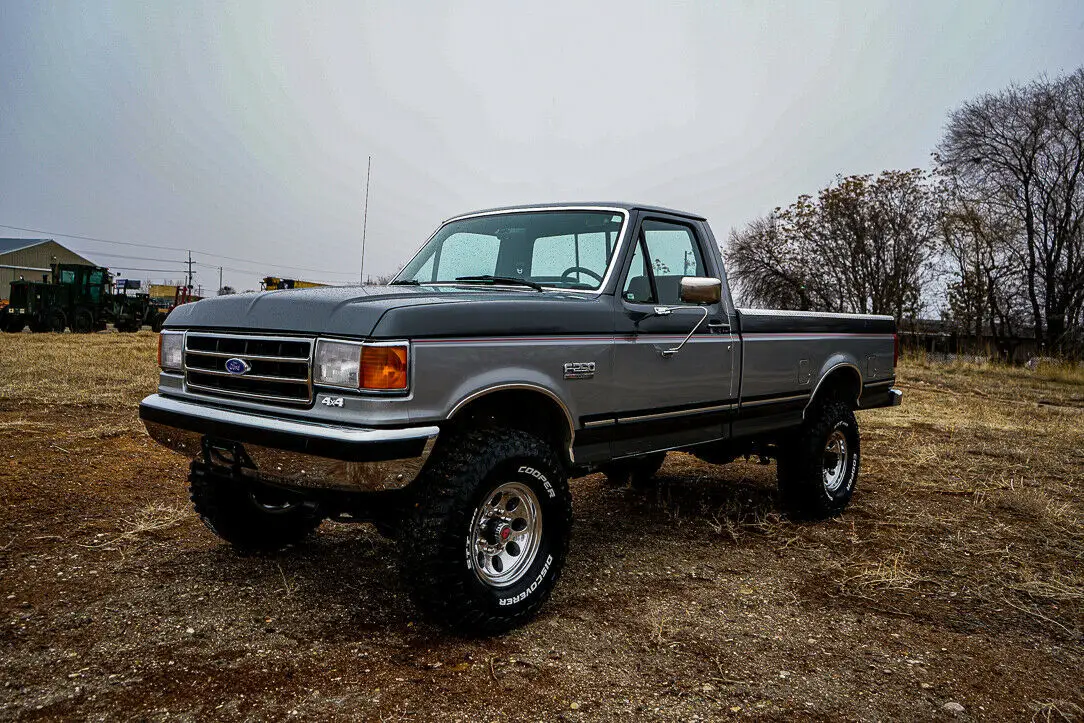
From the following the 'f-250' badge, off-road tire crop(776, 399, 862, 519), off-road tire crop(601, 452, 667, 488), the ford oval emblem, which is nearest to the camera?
the ford oval emblem

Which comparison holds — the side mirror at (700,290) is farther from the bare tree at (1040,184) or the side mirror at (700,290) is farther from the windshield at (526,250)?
the bare tree at (1040,184)

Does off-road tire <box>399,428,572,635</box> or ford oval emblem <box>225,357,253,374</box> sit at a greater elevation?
ford oval emblem <box>225,357,253,374</box>

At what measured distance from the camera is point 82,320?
90.4 feet

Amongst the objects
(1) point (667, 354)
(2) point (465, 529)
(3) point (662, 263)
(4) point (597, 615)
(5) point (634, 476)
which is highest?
(3) point (662, 263)

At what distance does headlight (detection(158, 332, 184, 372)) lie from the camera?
3.84 m

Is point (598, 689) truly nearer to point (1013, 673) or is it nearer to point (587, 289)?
point (1013, 673)

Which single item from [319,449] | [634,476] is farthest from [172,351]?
[634,476]

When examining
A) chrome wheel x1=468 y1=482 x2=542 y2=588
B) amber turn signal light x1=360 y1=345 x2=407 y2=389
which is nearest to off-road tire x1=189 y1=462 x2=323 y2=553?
chrome wheel x1=468 y1=482 x2=542 y2=588

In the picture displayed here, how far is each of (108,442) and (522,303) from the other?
18.0 feet

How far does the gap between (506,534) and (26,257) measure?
7251 cm

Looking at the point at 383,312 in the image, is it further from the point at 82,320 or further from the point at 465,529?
the point at 82,320

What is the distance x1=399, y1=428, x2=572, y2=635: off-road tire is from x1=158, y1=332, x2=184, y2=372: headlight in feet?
4.73

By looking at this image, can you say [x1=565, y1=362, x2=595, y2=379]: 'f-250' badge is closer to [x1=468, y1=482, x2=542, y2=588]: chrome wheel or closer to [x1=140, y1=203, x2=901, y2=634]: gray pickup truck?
[x1=140, y1=203, x2=901, y2=634]: gray pickup truck

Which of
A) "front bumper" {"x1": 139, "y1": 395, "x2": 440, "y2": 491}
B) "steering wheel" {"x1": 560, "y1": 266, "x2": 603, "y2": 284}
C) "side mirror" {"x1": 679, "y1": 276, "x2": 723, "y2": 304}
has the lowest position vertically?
"front bumper" {"x1": 139, "y1": 395, "x2": 440, "y2": 491}
